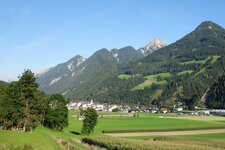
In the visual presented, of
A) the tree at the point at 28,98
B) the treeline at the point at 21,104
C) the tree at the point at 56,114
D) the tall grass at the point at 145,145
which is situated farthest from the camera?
the tree at the point at 56,114

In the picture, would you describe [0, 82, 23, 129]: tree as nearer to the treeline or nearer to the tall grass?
the treeline

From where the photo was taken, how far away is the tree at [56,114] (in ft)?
344

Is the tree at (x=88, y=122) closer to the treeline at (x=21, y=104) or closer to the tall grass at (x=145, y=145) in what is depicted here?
the treeline at (x=21, y=104)

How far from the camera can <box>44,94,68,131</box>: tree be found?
105m

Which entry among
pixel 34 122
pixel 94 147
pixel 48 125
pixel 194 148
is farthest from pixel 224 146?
pixel 48 125

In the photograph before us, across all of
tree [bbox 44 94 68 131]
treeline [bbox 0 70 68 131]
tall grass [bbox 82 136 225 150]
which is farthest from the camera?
tree [bbox 44 94 68 131]

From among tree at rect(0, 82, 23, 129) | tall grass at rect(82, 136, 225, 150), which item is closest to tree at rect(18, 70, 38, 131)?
tree at rect(0, 82, 23, 129)

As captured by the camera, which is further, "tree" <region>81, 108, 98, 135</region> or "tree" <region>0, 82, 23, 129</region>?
"tree" <region>81, 108, 98, 135</region>

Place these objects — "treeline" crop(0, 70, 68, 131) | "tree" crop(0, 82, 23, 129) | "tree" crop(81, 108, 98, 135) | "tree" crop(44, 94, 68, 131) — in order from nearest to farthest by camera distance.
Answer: "tree" crop(0, 82, 23, 129)
"treeline" crop(0, 70, 68, 131)
"tree" crop(44, 94, 68, 131)
"tree" crop(81, 108, 98, 135)

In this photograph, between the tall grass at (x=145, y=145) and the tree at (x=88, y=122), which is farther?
the tree at (x=88, y=122)

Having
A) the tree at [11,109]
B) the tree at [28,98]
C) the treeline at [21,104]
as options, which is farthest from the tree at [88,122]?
the tree at [11,109]

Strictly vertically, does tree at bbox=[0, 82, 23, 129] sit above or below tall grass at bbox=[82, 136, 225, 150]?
above

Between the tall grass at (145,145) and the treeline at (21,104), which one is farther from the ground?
the treeline at (21,104)

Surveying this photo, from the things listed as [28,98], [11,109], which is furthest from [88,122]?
[11,109]
